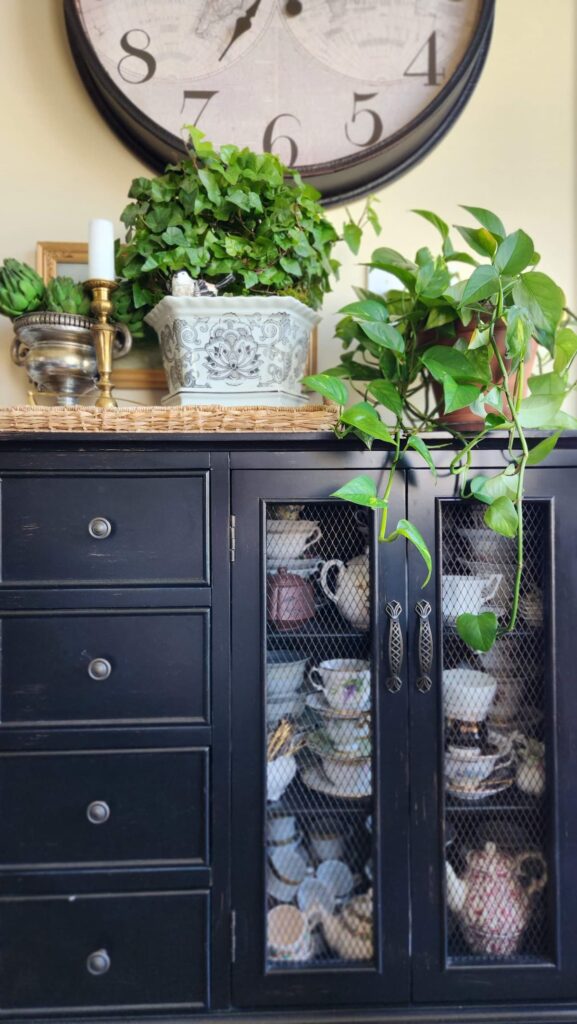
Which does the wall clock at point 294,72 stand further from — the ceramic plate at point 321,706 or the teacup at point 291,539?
the ceramic plate at point 321,706

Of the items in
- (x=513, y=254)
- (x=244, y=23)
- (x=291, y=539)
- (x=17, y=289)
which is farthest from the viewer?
(x=244, y=23)

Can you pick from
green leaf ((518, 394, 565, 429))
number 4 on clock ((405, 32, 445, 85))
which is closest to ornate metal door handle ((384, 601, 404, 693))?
green leaf ((518, 394, 565, 429))

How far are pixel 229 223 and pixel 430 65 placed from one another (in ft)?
1.96

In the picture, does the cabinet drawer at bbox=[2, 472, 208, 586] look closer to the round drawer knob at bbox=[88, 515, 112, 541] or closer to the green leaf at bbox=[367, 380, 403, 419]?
the round drawer knob at bbox=[88, 515, 112, 541]

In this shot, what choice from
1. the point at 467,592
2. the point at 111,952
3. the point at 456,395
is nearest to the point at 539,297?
the point at 456,395

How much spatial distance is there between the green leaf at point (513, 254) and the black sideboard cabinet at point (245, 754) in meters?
0.24

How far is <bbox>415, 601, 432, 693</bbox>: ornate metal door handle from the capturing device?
80 centimetres

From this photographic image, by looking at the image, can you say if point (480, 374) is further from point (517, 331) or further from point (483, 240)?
point (483, 240)

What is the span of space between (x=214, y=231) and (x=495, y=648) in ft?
2.66

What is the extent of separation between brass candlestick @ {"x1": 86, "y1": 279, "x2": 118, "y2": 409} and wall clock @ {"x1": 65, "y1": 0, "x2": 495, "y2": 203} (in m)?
0.38

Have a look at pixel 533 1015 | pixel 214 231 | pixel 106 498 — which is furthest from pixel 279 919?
pixel 214 231

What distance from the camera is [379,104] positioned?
1100 mm

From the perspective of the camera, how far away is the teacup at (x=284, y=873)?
2.70 ft

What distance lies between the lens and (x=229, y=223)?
2.98ft
